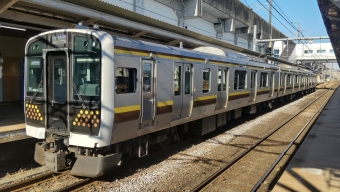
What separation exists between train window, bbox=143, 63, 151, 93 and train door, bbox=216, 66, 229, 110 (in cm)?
401

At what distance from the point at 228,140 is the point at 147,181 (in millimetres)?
4581

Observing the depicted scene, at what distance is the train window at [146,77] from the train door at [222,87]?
4.01 meters

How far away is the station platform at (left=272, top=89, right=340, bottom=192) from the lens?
566cm

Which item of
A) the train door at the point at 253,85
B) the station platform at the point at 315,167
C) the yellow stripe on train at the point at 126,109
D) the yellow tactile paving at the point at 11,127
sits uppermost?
the train door at the point at 253,85

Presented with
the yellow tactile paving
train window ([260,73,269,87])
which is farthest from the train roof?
train window ([260,73,269,87])

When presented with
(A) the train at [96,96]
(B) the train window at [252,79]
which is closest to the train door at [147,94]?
(A) the train at [96,96]

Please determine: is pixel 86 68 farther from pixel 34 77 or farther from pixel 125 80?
pixel 34 77

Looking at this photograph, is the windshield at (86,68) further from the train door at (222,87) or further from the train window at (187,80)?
the train door at (222,87)

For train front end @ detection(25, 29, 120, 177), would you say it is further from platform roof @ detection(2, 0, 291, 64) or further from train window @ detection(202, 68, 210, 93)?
train window @ detection(202, 68, 210, 93)

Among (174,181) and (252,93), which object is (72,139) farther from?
(252,93)

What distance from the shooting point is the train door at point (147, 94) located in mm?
6438

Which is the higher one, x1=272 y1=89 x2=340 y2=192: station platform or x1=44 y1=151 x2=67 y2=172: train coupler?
x1=44 y1=151 x2=67 y2=172: train coupler

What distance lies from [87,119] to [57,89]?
1.01 metres

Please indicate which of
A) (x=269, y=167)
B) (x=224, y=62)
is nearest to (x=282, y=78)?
(x=224, y=62)
